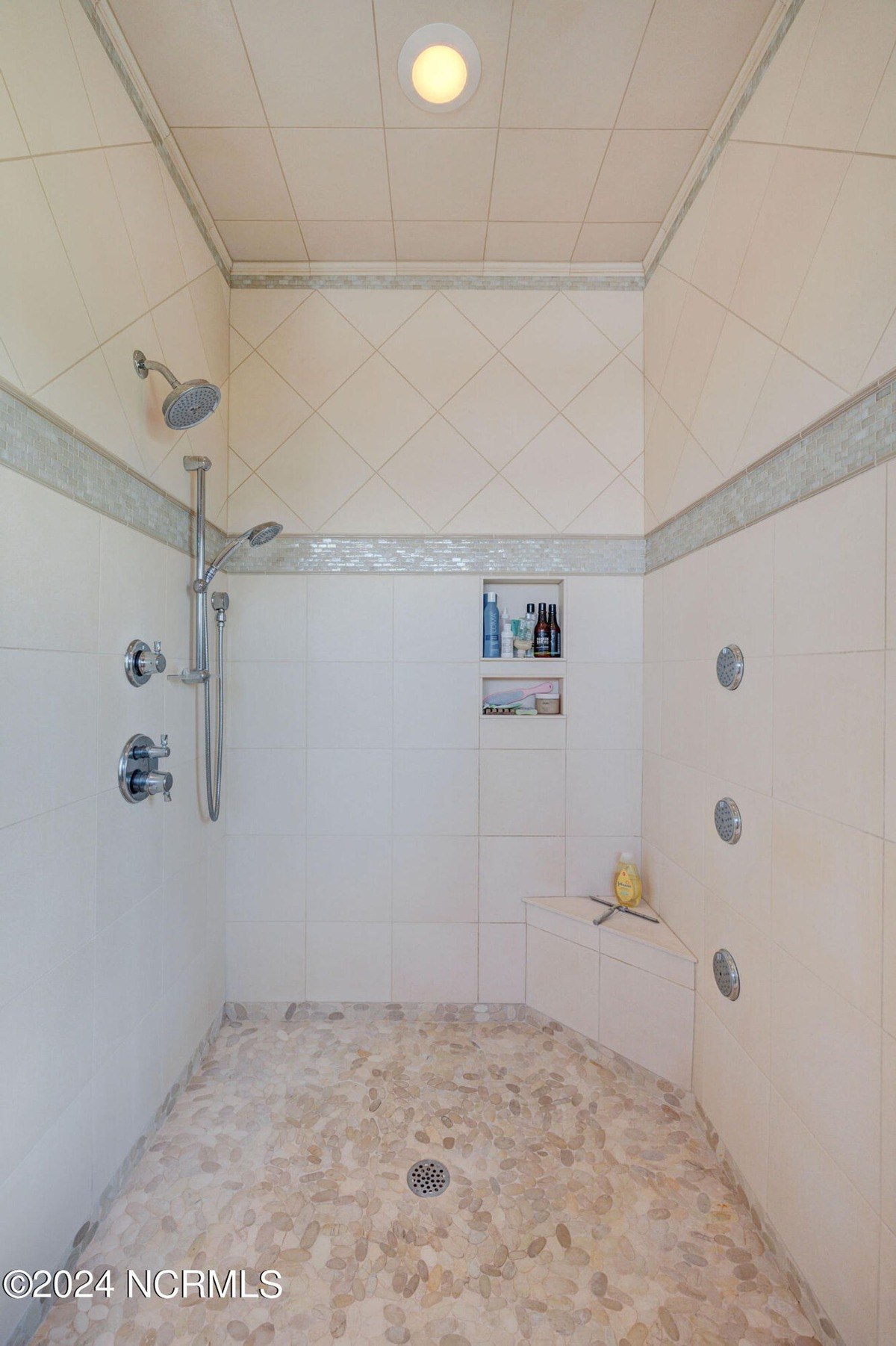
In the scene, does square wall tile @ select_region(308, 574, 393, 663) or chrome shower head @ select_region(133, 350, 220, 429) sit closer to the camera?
chrome shower head @ select_region(133, 350, 220, 429)

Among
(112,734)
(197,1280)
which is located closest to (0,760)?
(112,734)

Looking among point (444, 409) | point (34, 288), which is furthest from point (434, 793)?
point (34, 288)

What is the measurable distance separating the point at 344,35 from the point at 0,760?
64.7 inches

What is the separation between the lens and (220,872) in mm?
1875

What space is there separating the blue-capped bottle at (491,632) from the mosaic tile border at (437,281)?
106 cm

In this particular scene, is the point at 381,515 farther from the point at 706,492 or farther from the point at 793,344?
the point at 793,344

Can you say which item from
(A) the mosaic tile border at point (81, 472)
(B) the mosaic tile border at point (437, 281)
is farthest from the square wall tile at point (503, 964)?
(B) the mosaic tile border at point (437, 281)

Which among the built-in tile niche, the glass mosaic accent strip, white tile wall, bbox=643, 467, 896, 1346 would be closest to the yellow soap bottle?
white tile wall, bbox=643, 467, 896, 1346

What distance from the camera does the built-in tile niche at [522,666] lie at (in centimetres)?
193

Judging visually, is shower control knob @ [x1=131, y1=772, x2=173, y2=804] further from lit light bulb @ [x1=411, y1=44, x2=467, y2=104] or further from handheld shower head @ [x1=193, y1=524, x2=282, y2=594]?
lit light bulb @ [x1=411, y1=44, x2=467, y2=104]

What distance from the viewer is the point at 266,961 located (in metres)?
1.93

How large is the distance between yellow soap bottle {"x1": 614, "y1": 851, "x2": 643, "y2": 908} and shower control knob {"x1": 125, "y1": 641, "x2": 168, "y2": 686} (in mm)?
1471

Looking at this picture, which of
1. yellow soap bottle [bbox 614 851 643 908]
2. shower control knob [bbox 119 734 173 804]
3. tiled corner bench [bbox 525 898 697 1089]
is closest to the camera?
shower control knob [bbox 119 734 173 804]

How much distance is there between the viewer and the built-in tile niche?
6.32 ft
